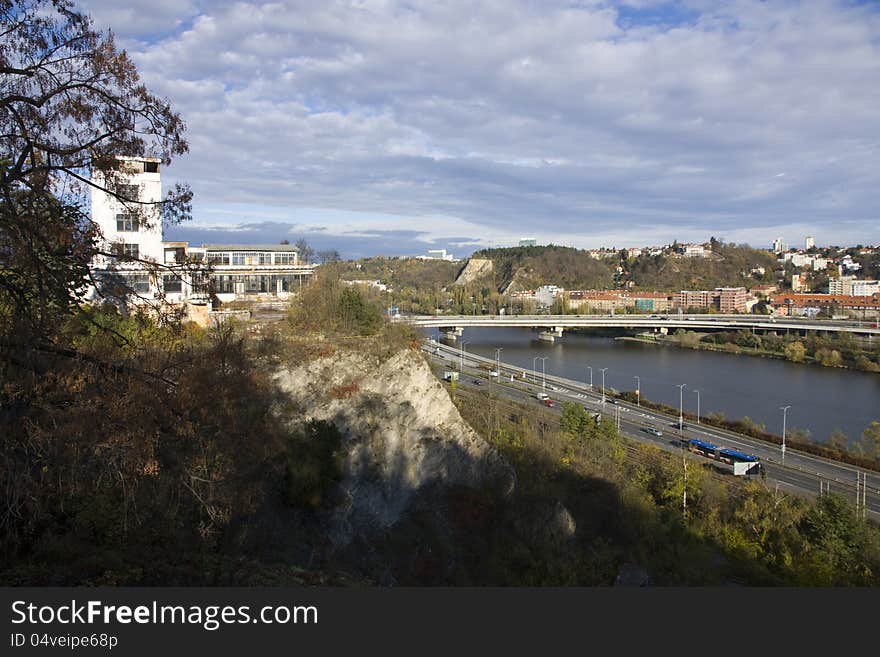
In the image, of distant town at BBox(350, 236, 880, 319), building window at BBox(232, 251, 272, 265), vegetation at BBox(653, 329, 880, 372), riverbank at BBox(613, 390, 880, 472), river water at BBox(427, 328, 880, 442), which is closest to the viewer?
riverbank at BBox(613, 390, 880, 472)

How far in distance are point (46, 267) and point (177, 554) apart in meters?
1.44

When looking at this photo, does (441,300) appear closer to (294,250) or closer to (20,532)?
(294,250)

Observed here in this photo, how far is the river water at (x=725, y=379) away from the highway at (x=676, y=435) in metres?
1.39

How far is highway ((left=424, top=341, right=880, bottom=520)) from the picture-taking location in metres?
10.2

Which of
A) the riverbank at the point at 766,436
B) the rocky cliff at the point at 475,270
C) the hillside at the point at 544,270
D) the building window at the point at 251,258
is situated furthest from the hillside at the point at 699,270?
the building window at the point at 251,258

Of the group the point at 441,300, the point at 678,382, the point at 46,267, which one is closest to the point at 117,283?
the point at 46,267

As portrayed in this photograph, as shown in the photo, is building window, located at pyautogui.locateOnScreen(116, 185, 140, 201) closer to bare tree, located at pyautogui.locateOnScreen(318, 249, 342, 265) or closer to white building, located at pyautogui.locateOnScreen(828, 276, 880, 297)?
bare tree, located at pyautogui.locateOnScreen(318, 249, 342, 265)

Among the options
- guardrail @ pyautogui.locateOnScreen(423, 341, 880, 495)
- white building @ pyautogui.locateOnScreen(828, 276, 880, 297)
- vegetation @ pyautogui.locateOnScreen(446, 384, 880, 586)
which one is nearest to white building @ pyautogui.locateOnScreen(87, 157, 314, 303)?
guardrail @ pyautogui.locateOnScreen(423, 341, 880, 495)

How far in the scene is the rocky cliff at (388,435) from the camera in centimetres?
672

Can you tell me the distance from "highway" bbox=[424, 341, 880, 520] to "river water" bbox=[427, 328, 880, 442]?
1.39 meters

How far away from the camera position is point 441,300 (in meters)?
40.5

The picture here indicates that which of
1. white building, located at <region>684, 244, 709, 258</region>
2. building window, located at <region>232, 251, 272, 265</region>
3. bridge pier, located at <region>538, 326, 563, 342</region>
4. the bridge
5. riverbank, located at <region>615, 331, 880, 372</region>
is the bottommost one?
riverbank, located at <region>615, 331, 880, 372</region>

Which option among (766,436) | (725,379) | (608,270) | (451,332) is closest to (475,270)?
(608,270)

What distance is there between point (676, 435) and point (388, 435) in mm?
7927
